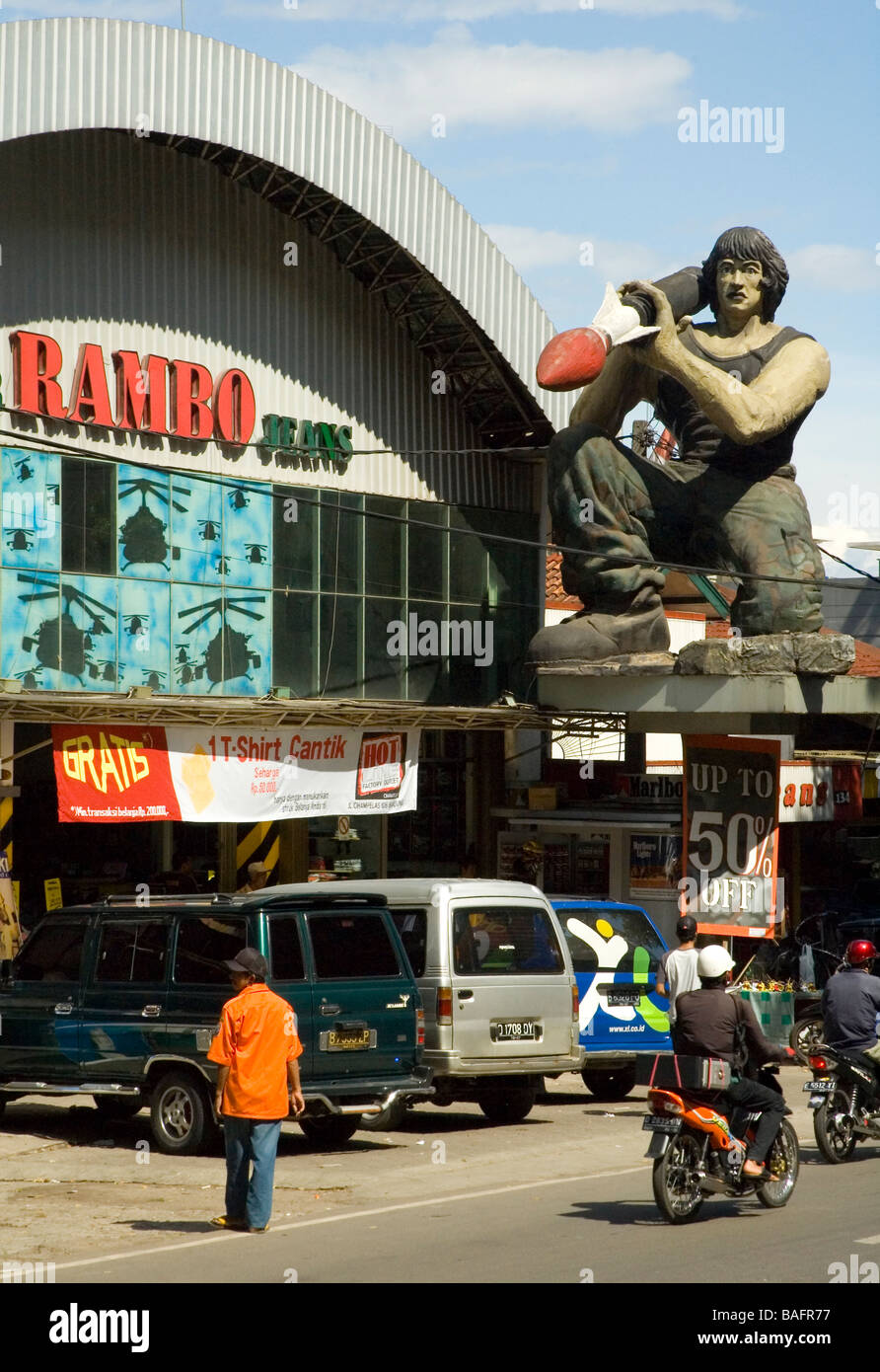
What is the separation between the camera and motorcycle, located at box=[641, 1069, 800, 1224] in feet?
35.9

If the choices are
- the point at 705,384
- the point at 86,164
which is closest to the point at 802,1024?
the point at 705,384

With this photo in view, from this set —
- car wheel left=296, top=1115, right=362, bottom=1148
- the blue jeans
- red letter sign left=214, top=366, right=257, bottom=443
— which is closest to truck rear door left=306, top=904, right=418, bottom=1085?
car wheel left=296, top=1115, right=362, bottom=1148

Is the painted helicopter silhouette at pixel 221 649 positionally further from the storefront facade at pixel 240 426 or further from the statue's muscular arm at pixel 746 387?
the statue's muscular arm at pixel 746 387

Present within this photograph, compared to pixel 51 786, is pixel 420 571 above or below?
above

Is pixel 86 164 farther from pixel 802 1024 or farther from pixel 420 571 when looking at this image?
pixel 802 1024

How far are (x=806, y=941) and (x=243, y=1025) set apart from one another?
51.6 feet

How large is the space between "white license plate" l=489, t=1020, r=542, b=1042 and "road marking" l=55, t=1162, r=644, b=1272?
190cm

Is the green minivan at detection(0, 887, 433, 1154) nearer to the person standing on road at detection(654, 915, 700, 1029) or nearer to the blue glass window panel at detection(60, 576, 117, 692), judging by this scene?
the person standing on road at detection(654, 915, 700, 1029)

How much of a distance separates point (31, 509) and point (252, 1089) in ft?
38.8

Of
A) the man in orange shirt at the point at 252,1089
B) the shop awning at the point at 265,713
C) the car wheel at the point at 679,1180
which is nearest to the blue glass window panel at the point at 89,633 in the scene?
the shop awning at the point at 265,713

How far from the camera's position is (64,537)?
842 inches

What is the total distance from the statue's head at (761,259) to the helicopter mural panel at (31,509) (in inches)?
339

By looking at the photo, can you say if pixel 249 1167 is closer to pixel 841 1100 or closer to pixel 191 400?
pixel 841 1100

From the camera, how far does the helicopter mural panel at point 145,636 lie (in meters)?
21.9
